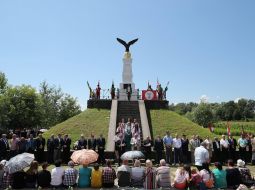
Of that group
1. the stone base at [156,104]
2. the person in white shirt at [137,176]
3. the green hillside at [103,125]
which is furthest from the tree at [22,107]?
the person in white shirt at [137,176]

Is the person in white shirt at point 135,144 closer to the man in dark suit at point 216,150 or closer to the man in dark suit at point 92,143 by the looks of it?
the man in dark suit at point 92,143

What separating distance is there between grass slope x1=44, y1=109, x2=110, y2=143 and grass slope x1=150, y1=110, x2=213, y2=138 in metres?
4.71

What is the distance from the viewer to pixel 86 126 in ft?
98.6

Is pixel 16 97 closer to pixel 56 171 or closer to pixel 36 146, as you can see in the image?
pixel 36 146

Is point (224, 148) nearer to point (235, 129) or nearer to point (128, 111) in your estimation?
point (128, 111)

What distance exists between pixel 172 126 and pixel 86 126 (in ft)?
26.6

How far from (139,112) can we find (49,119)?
45.7 m

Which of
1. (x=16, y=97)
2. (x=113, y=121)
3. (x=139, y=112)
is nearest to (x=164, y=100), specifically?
(x=139, y=112)

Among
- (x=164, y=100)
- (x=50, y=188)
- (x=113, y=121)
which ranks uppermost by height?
(x=164, y=100)

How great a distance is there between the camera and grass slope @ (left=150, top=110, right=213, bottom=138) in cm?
2926

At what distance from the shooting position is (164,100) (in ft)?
121

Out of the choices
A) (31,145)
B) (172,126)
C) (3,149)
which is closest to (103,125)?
(172,126)

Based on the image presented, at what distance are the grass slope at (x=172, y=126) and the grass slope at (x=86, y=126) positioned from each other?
4707 millimetres

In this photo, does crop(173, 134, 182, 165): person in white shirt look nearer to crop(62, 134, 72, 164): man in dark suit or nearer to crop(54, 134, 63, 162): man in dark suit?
crop(62, 134, 72, 164): man in dark suit
